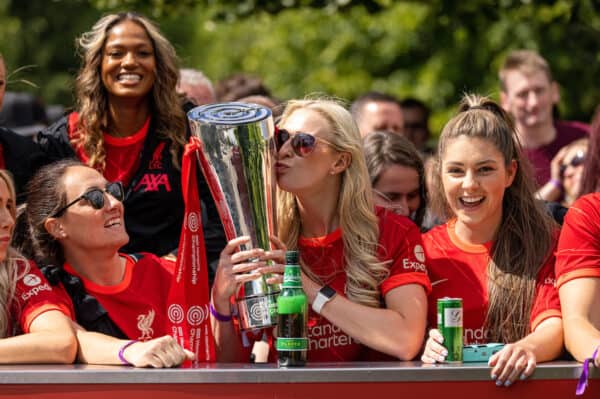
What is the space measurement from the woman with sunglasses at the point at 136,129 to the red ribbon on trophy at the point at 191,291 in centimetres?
107

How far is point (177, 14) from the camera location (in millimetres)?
10055

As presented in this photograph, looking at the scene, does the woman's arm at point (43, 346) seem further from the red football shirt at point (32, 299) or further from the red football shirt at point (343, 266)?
the red football shirt at point (343, 266)

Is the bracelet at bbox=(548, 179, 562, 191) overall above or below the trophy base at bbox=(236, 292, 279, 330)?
above

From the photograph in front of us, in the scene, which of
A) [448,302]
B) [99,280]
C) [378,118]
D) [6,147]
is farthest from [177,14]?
[448,302]

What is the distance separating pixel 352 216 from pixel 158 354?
108cm

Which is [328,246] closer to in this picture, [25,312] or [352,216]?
[352,216]

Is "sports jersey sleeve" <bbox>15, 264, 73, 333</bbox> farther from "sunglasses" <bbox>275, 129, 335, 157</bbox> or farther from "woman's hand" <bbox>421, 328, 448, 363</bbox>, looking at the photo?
"woman's hand" <bbox>421, 328, 448, 363</bbox>

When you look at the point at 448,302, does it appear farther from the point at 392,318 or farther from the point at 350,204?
the point at 350,204

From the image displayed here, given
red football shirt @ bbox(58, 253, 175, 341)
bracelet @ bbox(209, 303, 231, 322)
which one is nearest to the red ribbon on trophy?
bracelet @ bbox(209, 303, 231, 322)

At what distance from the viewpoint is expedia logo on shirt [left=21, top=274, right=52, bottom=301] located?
15.4ft

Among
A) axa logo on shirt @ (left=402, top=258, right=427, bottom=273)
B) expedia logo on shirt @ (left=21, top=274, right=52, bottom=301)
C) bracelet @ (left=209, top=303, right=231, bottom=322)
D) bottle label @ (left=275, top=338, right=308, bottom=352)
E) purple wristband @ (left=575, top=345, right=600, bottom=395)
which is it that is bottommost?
purple wristband @ (left=575, top=345, right=600, bottom=395)

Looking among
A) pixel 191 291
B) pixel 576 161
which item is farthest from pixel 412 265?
pixel 576 161

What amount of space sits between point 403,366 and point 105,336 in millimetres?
1174

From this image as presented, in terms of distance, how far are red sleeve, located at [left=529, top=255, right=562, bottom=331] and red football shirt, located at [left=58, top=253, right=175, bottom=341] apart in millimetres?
1488
